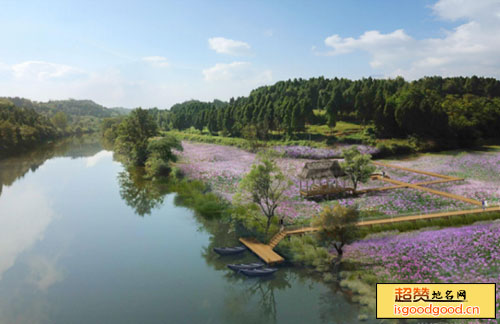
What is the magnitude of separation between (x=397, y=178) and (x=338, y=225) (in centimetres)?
2610

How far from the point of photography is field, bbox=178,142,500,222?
31.9 meters

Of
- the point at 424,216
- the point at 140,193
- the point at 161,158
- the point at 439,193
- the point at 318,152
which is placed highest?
the point at 318,152

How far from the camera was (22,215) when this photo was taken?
37531mm

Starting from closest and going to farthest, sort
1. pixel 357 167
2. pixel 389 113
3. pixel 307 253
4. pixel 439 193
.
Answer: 1. pixel 307 253
2. pixel 439 193
3. pixel 357 167
4. pixel 389 113

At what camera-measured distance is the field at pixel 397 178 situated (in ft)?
105

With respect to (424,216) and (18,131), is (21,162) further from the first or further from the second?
(424,216)

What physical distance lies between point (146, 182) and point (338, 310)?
131 feet

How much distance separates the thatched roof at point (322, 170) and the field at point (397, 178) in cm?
270

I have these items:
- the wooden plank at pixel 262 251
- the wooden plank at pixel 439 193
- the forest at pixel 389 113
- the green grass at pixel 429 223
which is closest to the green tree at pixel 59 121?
the forest at pixel 389 113

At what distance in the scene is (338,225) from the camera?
72.6 feet

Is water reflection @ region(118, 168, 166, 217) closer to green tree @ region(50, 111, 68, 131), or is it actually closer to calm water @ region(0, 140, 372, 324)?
calm water @ region(0, 140, 372, 324)

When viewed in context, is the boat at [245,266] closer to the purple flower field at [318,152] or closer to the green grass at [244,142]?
the purple flower field at [318,152]

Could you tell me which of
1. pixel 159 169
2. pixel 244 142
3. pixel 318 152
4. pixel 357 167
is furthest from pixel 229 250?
pixel 244 142

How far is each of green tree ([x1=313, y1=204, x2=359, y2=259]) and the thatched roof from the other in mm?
13937
